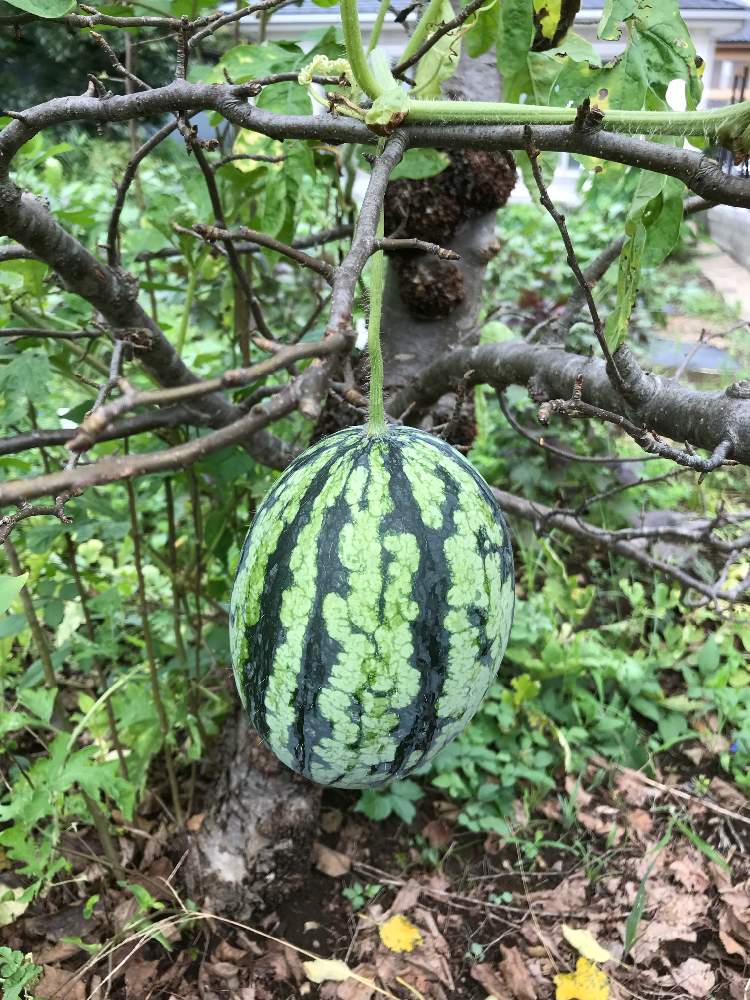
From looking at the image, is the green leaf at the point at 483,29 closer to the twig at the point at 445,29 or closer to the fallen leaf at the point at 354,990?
the twig at the point at 445,29

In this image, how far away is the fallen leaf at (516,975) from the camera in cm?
179

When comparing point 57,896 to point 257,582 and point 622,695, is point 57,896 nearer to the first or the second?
point 257,582

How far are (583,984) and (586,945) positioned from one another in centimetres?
9

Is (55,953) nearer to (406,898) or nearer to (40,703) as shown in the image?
(40,703)

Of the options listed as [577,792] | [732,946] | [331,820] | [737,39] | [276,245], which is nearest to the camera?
[276,245]

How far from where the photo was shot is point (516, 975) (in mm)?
1831

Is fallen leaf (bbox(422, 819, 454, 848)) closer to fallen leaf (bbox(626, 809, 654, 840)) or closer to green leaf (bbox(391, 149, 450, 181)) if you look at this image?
fallen leaf (bbox(626, 809, 654, 840))

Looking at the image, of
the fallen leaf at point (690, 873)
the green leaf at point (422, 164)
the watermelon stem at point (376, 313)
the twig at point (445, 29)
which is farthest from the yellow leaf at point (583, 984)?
the twig at point (445, 29)

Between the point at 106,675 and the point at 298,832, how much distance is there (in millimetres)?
1080

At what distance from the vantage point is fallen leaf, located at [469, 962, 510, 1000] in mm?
1799

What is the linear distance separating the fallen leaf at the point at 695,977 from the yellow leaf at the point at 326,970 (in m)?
0.83

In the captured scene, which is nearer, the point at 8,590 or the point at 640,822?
the point at 8,590

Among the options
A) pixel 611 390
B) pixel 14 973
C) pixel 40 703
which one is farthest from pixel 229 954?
pixel 611 390

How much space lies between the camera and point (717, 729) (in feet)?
8.62
